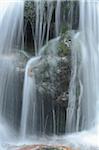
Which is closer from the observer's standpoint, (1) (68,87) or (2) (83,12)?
(1) (68,87)

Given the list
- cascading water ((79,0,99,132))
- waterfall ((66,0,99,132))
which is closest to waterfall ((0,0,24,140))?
waterfall ((66,0,99,132))

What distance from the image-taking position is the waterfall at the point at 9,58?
916cm

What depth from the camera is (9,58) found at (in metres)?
9.57

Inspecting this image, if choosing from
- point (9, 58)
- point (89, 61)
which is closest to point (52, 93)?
point (89, 61)

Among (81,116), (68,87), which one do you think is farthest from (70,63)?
(81,116)

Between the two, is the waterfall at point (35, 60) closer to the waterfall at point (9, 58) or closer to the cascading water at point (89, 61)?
the waterfall at point (9, 58)

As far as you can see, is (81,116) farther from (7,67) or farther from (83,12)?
(83,12)

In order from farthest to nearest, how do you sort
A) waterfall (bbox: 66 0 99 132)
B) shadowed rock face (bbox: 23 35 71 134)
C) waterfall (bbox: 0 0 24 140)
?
waterfall (bbox: 0 0 24 140) → shadowed rock face (bbox: 23 35 71 134) → waterfall (bbox: 66 0 99 132)

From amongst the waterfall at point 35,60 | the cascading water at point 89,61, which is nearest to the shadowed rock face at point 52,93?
the waterfall at point 35,60

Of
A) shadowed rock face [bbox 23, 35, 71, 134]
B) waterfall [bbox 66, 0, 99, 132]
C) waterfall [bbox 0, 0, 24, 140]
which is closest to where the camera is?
waterfall [bbox 66, 0, 99, 132]

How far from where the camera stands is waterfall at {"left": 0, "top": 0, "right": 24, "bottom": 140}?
9164 millimetres

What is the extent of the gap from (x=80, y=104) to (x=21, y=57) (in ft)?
5.13

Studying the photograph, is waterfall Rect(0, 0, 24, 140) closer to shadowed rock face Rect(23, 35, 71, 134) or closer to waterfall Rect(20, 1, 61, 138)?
waterfall Rect(20, 1, 61, 138)

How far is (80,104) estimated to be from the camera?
29.3ft
